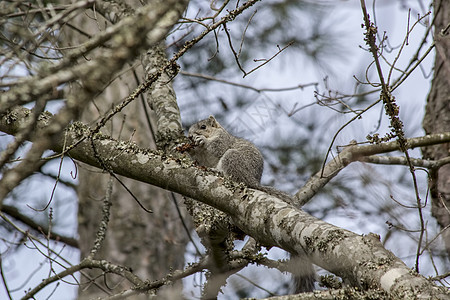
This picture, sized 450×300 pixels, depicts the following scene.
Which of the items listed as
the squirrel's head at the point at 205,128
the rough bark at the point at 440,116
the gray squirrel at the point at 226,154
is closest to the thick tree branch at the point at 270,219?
the gray squirrel at the point at 226,154

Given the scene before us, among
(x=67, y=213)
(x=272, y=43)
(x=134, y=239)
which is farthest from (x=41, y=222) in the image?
(x=272, y=43)

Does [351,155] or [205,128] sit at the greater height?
[205,128]

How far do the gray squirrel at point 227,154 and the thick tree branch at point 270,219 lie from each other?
1001 millimetres

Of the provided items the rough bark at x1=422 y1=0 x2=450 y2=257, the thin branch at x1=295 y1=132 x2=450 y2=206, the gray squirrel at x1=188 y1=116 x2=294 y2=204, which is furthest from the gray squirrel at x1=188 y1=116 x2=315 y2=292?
the rough bark at x1=422 y1=0 x2=450 y2=257

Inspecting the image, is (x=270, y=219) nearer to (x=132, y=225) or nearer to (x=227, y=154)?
(x=227, y=154)

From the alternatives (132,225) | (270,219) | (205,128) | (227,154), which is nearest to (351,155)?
(227,154)

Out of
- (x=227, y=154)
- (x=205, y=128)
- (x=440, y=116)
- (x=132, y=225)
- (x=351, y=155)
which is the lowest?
(x=351, y=155)

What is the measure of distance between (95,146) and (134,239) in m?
2.91

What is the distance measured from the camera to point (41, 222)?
542 centimetres

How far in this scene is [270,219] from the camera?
219 centimetres

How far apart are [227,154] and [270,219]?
1872mm

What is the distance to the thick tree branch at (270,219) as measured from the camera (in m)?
1.75

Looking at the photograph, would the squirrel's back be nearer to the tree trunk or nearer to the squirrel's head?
the squirrel's head

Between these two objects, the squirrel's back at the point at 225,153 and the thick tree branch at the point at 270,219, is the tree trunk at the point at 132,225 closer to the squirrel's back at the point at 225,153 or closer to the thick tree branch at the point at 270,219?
the squirrel's back at the point at 225,153
